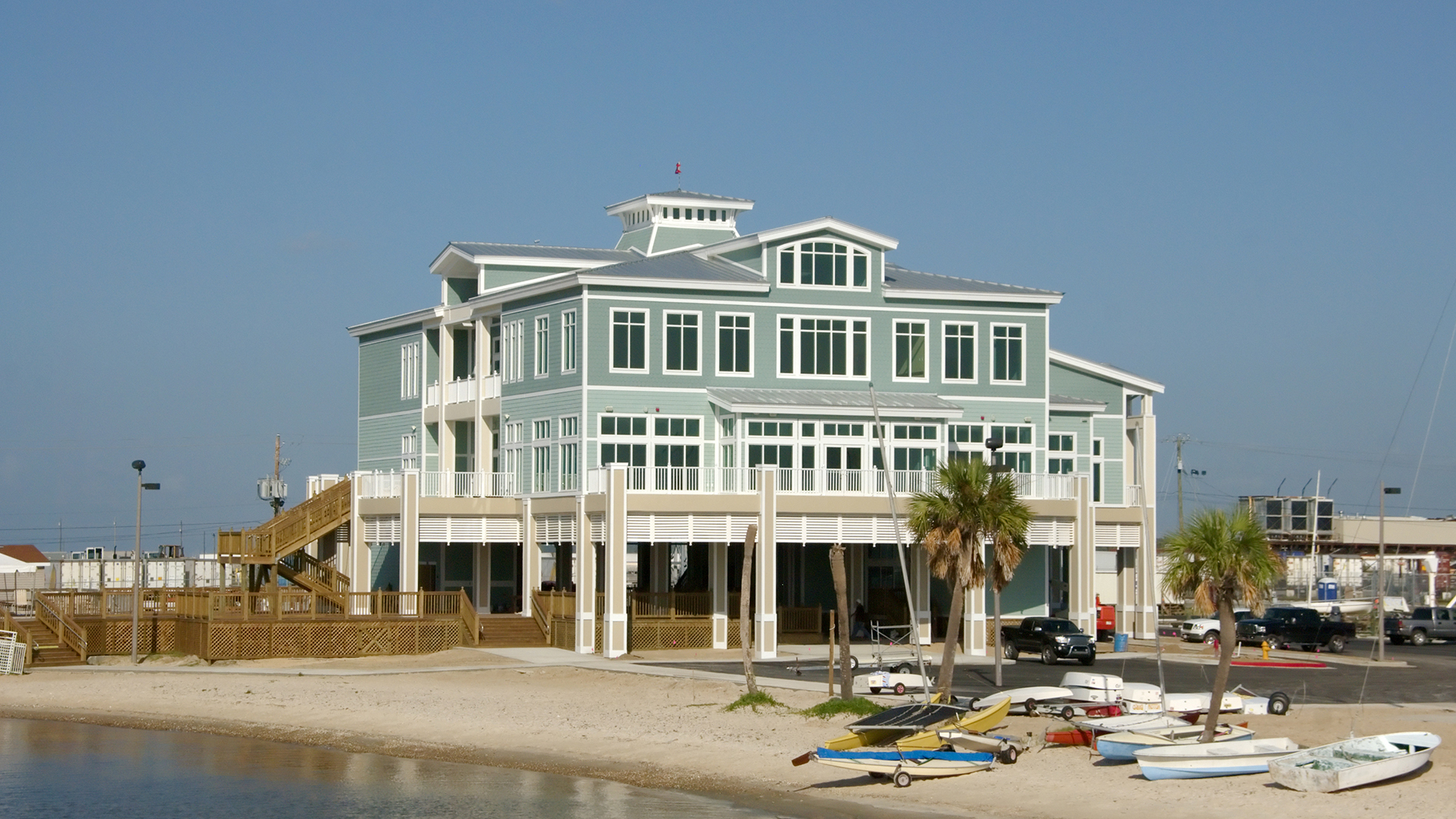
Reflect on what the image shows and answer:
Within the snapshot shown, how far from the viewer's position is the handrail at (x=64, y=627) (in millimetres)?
53406

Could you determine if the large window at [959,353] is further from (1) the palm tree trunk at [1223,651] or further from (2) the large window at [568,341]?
(1) the palm tree trunk at [1223,651]

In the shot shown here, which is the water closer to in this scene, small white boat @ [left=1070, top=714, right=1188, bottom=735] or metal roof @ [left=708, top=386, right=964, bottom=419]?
small white boat @ [left=1070, top=714, right=1188, bottom=735]

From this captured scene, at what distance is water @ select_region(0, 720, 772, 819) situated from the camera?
3152 cm

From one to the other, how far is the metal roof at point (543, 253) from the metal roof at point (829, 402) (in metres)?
10.5

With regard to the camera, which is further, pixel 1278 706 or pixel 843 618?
pixel 843 618

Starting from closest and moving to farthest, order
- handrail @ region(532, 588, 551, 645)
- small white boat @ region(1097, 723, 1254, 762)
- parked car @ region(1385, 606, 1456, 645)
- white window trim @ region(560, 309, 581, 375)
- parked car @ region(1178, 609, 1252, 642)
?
1. small white boat @ region(1097, 723, 1254, 762)
2. handrail @ region(532, 588, 551, 645)
3. white window trim @ region(560, 309, 581, 375)
4. parked car @ region(1178, 609, 1252, 642)
5. parked car @ region(1385, 606, 1456, 645)

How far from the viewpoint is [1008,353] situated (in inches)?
2318

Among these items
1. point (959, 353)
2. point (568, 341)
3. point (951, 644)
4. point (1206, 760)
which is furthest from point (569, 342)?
point (1206, 760)

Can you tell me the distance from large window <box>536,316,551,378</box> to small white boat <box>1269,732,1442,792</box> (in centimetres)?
3134

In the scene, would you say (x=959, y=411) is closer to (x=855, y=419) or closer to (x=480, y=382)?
(x=855, y=419)

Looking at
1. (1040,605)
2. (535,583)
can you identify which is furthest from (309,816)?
(1040,605)

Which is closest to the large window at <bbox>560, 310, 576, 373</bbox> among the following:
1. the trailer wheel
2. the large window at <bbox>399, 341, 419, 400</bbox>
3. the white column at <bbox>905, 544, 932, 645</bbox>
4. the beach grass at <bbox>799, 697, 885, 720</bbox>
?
the large window at <bbox>399, 341, 419, 400</bbox>

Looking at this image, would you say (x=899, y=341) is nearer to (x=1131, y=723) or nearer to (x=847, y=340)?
(x=847, y=340)

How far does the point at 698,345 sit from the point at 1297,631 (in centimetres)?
2249
